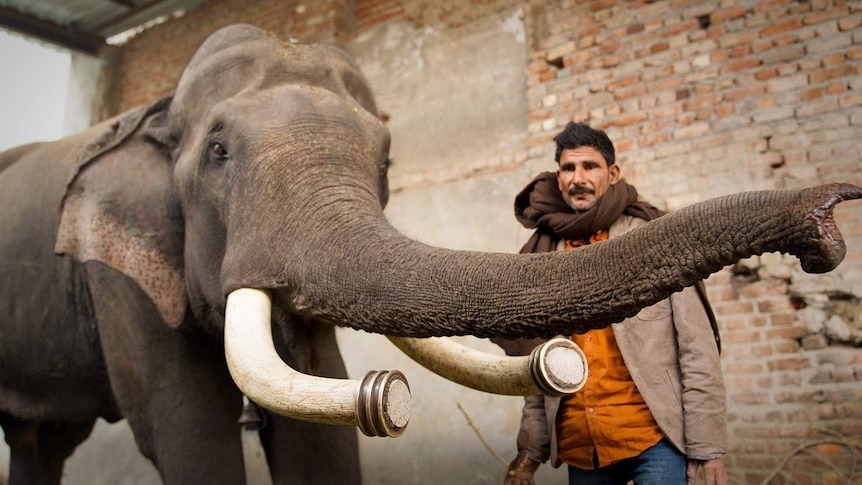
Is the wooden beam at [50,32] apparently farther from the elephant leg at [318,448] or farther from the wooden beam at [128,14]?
the elephant leg at [318,448]

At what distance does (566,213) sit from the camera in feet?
9.12

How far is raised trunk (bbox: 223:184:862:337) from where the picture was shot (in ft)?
4.64

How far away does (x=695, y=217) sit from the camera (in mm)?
1546

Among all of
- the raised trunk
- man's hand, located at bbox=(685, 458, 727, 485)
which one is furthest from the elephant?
man's hand, located at bbox=(685, 458, 727, 485)

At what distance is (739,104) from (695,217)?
3307mm

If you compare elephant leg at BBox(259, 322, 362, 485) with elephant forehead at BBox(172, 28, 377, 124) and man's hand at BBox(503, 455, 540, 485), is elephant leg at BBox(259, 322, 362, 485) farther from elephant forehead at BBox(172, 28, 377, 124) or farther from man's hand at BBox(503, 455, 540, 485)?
elephant forehead at BBox(172, 28, 377, 124)

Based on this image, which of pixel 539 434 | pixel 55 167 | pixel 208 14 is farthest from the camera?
pixel 208 14

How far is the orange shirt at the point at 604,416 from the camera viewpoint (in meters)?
2.43

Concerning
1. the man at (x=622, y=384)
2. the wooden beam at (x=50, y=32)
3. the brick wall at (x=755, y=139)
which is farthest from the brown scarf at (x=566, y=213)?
the wooden beam at (x=50, y=32)

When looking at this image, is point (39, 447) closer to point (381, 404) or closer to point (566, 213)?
point (566, 213)

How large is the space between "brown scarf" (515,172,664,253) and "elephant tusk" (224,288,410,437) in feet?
3.01

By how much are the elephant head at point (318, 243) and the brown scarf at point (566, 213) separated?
0.57 metres

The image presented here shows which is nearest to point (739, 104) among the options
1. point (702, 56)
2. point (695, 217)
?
point (702, 56)

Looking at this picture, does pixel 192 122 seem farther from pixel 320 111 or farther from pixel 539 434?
pixel 539 434
